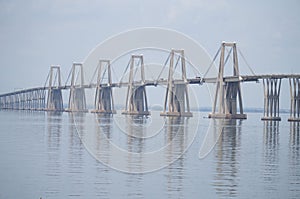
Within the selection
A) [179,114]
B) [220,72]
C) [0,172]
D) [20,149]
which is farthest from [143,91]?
[0,172]

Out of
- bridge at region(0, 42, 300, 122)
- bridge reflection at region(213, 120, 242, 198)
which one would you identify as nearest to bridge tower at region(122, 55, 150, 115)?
bridge at region(0, 42, 300, 122)

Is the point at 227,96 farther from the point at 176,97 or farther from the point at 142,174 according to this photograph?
the point at 142,174

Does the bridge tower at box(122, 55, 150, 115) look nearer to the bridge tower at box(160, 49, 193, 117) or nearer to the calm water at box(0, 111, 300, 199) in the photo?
the bridge tower at box(160, 49, 193, 117)

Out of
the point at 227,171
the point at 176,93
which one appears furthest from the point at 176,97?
the point at 227,171

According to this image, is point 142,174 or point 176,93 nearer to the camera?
point 142,174

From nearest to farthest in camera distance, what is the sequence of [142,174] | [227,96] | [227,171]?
[142,174], [227,171], [227,96]

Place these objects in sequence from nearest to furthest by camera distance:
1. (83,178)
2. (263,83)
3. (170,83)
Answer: (83,178) < (263,83) < (170,83)

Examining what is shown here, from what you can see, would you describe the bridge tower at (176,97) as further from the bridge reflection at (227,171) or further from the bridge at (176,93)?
the bridge reflection at (227,171)

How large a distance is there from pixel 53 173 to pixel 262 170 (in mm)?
7735

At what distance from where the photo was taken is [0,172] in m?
20.9

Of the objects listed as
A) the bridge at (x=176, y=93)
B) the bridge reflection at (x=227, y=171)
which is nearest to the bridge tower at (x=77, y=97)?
the bridge at (x=176, y=93)

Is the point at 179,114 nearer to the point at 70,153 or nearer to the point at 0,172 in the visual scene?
the point at 70,153

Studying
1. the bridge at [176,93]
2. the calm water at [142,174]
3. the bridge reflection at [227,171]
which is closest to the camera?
the calm water at [142,174]

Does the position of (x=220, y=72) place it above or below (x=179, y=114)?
above
